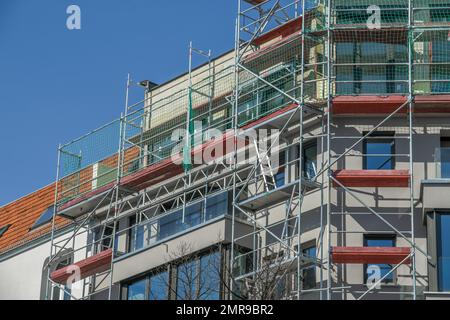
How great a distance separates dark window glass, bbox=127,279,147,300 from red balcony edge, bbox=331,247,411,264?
6.57 m

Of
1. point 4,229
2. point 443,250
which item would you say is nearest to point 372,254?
point 443,250

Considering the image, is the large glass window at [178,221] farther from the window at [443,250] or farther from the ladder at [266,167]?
the window at [443,250]

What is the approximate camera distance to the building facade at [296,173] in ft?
112

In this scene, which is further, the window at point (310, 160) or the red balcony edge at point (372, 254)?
the window at point (310, 160)

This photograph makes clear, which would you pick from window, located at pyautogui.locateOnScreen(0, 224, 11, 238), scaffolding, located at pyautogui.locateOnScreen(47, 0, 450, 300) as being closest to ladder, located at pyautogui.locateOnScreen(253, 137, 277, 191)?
scaffolding, located at pyautogui.locateOnScreen(47, 0, 450, 300)

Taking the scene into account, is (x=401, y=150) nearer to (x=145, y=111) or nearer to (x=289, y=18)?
(x=289, y=18)

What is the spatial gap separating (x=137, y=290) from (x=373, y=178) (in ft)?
25.9

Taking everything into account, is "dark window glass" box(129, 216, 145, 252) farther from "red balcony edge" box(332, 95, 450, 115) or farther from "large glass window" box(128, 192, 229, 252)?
"red balcony edge" box(332, 95, 450, 115)

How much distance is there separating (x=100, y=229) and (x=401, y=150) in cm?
1088

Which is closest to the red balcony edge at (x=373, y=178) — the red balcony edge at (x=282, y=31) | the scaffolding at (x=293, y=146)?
the scaffolding at (x=293, y=146)

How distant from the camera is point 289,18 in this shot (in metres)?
40.0

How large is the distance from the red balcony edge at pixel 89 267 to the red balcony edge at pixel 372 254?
29.1 ft
